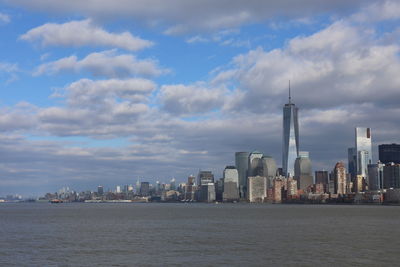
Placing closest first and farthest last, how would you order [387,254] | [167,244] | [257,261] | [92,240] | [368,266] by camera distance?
[368,266] → [257,261] → [387,254] → [167,244] → [92,240]

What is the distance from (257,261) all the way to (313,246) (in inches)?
811

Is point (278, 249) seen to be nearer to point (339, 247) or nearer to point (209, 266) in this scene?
point (339, 247)

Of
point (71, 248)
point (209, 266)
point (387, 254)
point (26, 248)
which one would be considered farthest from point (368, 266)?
point (26, 248)

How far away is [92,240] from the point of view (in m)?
102

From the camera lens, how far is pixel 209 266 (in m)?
66.8

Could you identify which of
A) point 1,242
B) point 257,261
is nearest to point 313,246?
point 257,261

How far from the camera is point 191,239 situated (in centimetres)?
10362

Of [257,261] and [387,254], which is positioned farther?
[387,254]

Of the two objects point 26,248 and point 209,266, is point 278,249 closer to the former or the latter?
point 209,266

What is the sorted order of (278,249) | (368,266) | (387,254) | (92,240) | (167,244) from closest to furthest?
(368,266), (387,254), (278,249), (167,244), (92,240)

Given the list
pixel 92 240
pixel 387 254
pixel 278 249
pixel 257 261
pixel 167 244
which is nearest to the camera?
pixel 257 261

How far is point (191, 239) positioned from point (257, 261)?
1329 inches

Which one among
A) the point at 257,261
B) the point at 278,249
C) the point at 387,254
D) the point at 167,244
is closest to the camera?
the point at 257,261

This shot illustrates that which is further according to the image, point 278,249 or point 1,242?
point 1,242
